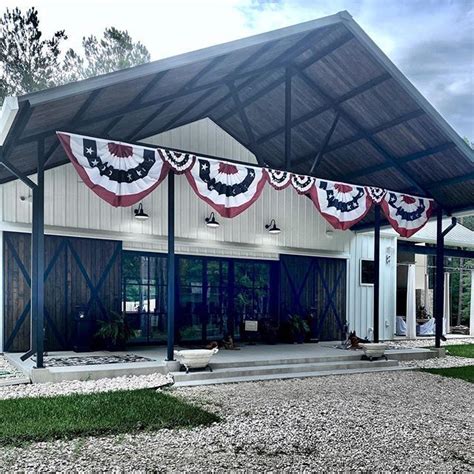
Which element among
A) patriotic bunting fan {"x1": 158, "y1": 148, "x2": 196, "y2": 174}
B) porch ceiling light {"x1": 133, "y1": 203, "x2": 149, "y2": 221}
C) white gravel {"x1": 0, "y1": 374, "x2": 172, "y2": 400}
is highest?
patriotic bunting fan {"x1": 158, "y1": 148, "x2": 196, "y2": 174}

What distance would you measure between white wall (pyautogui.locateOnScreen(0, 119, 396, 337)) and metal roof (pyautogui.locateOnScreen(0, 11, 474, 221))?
327mm

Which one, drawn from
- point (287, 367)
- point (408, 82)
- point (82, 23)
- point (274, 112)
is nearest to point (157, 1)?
point (82, 23)

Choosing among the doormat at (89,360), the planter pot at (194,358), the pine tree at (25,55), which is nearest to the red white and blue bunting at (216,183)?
the planter pot at (194,358)

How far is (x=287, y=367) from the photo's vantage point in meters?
8.24

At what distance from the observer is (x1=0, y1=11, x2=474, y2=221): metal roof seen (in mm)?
6723

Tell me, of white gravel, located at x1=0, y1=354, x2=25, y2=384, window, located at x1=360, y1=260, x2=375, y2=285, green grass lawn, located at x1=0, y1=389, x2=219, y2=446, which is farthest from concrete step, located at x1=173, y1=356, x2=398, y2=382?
window, located at x1=360, y1=260, x2=375, y2=285

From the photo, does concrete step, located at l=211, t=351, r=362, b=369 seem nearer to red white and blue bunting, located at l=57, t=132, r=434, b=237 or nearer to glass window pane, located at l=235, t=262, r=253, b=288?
red white and blue bunting, located at l=57, t=132, r=434, b=237

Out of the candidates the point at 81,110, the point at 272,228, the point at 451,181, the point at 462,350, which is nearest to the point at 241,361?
the point at 272,228

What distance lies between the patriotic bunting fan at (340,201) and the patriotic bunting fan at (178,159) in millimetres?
2365

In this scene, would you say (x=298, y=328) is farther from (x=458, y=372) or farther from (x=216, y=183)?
(x=216, y=183)

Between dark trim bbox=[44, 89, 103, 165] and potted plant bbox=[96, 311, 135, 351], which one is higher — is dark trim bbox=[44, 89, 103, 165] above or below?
above

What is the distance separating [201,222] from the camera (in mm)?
10609

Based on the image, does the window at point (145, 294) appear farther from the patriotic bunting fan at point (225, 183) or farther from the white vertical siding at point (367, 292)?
the white vertical siding at point (367, 292)

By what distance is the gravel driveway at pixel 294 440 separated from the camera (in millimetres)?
3893
